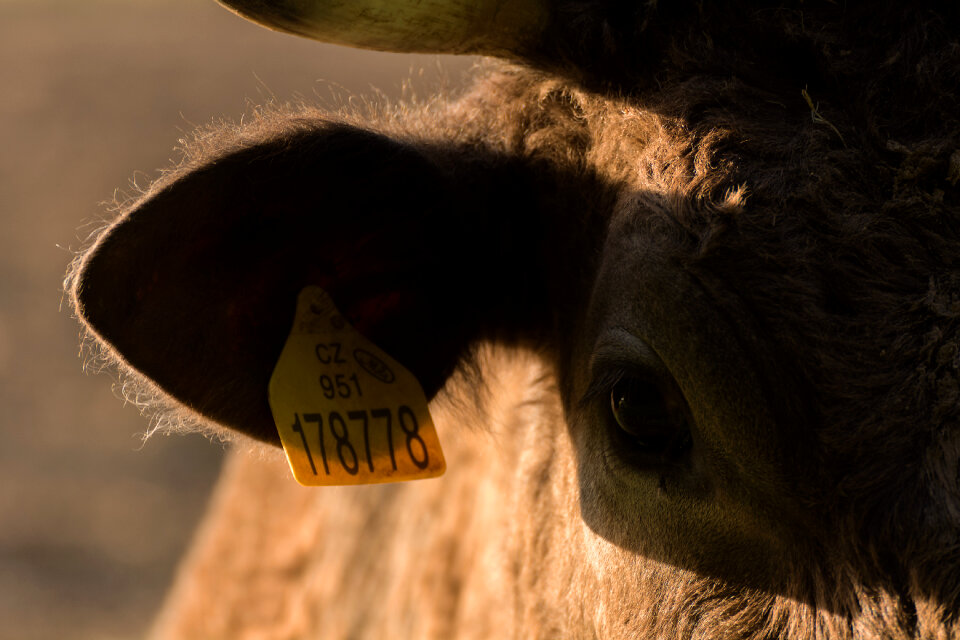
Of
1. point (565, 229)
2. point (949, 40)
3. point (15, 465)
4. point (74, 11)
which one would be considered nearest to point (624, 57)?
point (565, 229)

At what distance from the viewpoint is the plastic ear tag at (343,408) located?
8.02 feet

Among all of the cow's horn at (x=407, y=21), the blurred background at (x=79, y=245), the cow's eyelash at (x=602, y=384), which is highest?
the cow's horn at (x=407, y=21)

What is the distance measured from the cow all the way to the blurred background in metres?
2.38

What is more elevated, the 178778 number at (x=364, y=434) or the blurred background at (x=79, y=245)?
the 178778 number at (x=364, y=434)

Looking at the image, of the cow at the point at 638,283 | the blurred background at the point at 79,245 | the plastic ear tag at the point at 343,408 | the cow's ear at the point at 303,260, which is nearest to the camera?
the cow at the point at 638,283

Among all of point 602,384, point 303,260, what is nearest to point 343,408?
point 303,260

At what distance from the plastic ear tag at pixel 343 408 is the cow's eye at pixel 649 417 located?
0.57 m

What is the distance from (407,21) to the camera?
1906 mm

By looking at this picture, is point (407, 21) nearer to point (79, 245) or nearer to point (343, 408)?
point (343, 408)

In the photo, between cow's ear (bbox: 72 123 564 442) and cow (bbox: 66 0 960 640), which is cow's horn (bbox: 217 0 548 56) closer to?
cow (bbox: 66 0 960 640)

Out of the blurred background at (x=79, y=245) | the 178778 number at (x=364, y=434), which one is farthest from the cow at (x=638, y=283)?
the blurred background at (x=79, y=245)

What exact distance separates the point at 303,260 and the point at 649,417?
2.93 feet

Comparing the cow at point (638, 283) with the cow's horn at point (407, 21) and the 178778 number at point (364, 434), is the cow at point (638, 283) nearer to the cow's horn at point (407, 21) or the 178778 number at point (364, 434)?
the cow's horn at point (407, 21)

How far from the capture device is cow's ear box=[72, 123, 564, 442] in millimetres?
2205
